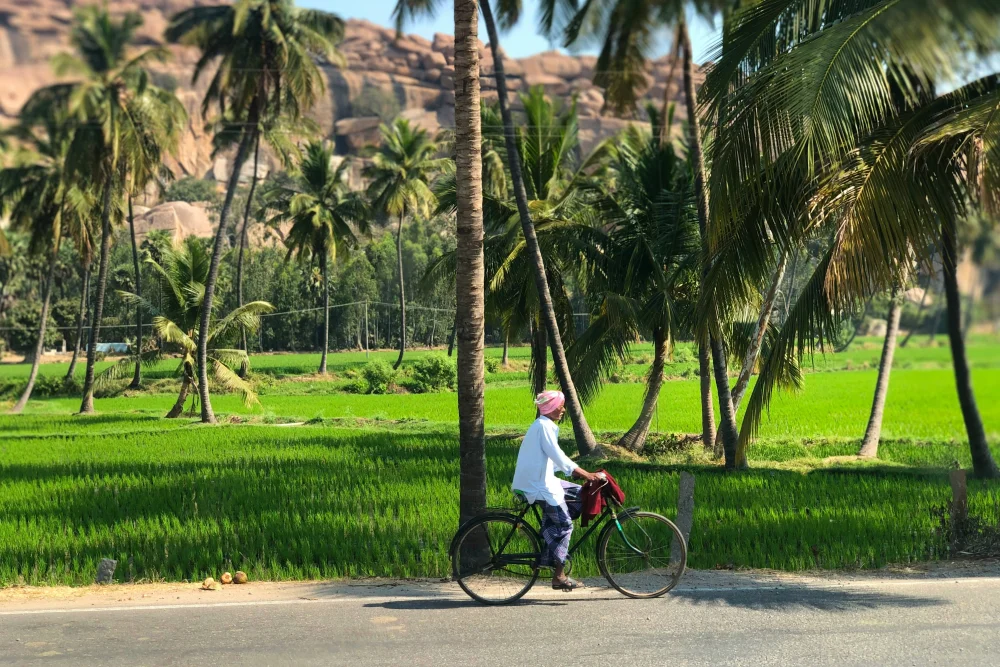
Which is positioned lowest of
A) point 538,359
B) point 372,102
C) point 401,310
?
Answer: point 538,359

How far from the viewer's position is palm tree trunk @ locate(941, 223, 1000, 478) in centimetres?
675

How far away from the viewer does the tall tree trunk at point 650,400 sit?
66.1 feet

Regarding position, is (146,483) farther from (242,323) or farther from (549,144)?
(242,323)

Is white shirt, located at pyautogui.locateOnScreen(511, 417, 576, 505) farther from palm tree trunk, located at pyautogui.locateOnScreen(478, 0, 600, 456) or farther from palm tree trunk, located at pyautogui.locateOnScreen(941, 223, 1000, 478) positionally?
palm tree trunk, located at pyautogui.locateOnScreen(478, 0, 600, 456)

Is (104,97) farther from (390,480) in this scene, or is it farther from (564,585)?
(564,585)

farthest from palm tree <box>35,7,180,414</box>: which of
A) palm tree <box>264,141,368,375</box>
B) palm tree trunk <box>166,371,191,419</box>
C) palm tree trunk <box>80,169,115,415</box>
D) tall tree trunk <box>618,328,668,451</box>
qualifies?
tall tree trunk <box>618,328,668,451</box>

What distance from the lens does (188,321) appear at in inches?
1095

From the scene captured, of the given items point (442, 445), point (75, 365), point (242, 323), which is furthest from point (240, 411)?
point (442, 445)

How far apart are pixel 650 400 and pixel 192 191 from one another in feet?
150

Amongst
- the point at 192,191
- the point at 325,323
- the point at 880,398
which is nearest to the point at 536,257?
the point at 880,398

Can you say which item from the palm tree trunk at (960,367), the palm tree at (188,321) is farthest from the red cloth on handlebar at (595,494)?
the palm tree at (188,321)

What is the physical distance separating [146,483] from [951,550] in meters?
10.7

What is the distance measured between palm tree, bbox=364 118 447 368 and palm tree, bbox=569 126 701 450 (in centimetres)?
1005

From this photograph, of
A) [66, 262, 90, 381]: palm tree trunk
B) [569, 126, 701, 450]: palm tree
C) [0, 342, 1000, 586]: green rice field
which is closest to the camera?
[0, 342, 1000, 586]: green rice field
